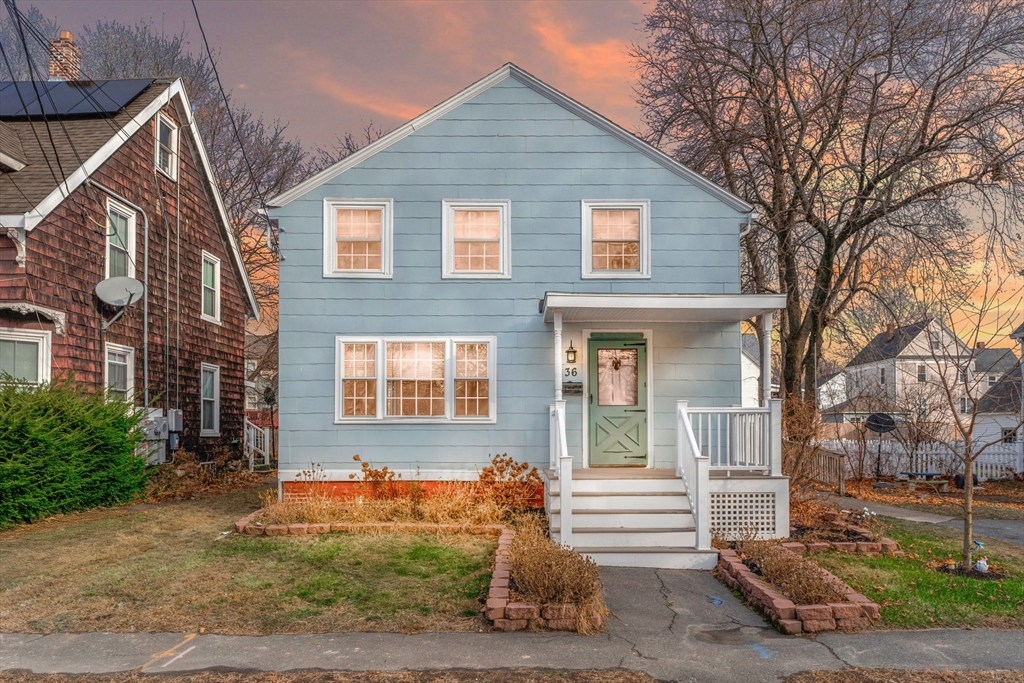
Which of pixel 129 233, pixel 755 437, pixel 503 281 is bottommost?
pixel 755 437

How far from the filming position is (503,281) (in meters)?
11.7

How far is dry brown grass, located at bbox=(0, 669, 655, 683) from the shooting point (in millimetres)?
5156

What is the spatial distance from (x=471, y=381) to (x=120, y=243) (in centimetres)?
788

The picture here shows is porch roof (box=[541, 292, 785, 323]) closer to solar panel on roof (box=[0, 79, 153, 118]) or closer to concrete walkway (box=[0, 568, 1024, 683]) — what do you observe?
concrete walkway (box=[0, 568, 1024, 683])

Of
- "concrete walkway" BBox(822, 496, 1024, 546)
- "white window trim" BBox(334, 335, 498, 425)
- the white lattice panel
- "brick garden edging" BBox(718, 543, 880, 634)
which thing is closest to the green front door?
"white window trim" BBox(334, 335, 498, 425)

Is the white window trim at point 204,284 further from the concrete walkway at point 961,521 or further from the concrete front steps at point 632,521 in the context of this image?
the concrete walkway at point 961,521

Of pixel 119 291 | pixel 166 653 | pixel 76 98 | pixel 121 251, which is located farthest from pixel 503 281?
pixel 76 98

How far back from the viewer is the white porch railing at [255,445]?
65.5 feet

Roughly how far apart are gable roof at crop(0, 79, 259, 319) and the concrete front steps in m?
7.89

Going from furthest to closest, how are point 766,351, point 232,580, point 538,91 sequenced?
point 538,91 < point 766,351 < point 232,580

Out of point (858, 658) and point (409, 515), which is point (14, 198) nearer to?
point (409, 515)

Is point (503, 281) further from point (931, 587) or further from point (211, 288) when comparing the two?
point (211, 288)

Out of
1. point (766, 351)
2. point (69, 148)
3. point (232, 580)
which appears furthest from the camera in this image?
point (69, 148)

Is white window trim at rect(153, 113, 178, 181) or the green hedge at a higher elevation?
white window trim at rect(153, 113, 178, 181)
